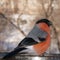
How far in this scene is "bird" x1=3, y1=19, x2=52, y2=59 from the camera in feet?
3.94

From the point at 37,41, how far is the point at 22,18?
17.4 inches

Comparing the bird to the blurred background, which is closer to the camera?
the bird

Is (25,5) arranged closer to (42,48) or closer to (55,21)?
(55,21)

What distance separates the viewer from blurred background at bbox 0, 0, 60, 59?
66.8 inches

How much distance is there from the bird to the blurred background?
0.22 meters

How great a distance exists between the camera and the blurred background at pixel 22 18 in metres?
1.70

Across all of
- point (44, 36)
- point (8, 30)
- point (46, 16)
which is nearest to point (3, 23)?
point (8, 30)

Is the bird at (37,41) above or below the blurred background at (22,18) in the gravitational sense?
below

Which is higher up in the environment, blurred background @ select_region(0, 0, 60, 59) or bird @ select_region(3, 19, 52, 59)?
blurred background @ select_region(0, 0, 60, 59)

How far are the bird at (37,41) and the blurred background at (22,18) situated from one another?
0.22 meters

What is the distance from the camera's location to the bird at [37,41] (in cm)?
120

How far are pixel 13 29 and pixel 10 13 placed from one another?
0.12m

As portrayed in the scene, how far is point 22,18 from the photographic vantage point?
1.71 meters

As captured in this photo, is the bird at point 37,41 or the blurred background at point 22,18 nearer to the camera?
the bird at point 37,41
